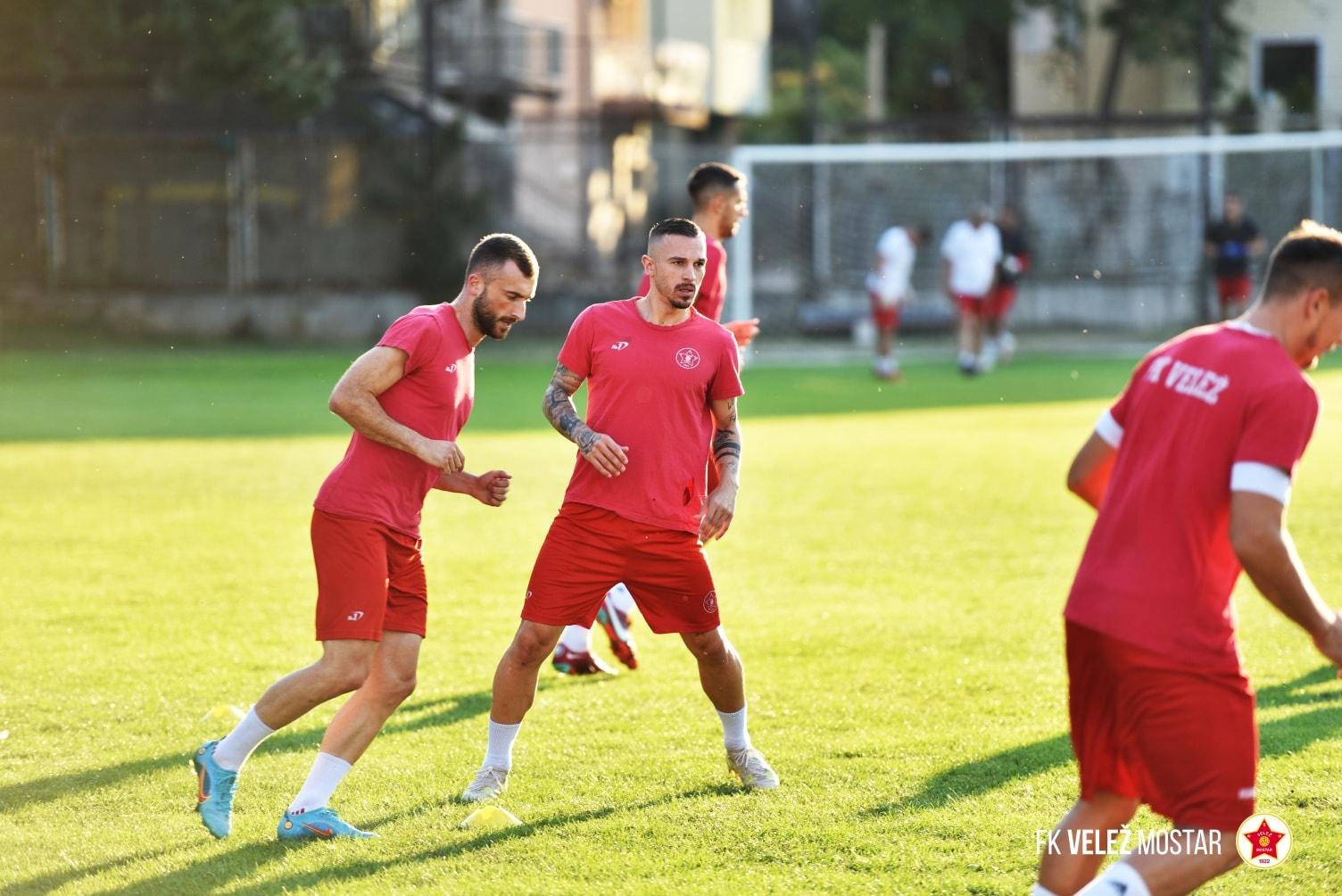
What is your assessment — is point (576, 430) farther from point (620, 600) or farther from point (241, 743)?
point (620, 600)

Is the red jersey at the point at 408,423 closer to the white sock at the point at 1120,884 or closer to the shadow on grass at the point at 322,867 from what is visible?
the shadow on grass at the point at 322,867

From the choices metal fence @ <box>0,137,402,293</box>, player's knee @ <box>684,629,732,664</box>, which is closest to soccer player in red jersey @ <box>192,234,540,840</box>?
player's knee @ <box>684,629,732,664</box>

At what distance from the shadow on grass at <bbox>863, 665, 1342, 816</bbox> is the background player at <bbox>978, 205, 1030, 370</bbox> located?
719 inches

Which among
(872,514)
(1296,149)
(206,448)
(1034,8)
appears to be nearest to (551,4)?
(1034,8)

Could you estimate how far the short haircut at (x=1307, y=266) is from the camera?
4062mm

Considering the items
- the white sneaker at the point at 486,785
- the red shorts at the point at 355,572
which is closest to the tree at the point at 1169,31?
the white sneaker at the point at 486,785

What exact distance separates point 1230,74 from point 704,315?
112ft

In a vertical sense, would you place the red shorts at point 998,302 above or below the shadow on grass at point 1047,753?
above

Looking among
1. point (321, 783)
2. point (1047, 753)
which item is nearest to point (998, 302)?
point (1047, 753)

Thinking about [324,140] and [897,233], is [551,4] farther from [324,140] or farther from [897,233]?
[897,233]

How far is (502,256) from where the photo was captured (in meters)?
5.88

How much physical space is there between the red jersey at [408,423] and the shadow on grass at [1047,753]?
2.02 m

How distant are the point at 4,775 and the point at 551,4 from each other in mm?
41311

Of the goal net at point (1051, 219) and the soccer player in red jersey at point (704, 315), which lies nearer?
the soccer player in red jersey at point (704, 315)
